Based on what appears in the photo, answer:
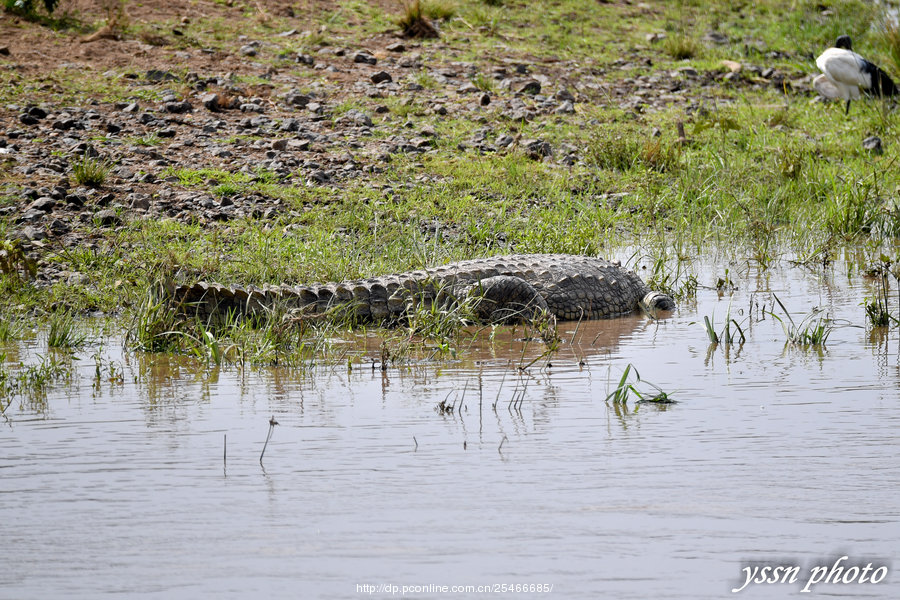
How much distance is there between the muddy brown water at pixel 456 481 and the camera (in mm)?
2969

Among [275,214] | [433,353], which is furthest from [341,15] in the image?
[433,353]

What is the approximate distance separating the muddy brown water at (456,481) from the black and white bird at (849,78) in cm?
801

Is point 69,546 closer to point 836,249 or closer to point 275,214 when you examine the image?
point 275,214

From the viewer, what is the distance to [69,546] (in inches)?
124

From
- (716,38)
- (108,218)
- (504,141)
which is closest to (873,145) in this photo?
(504,141)

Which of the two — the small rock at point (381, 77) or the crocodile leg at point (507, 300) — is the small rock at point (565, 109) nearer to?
the small rock at point (381, 77)

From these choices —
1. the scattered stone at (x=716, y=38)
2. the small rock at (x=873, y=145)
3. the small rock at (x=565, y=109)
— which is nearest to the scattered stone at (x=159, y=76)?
the small rock at (x=565, y=109)

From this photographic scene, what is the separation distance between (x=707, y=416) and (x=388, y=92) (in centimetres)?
782

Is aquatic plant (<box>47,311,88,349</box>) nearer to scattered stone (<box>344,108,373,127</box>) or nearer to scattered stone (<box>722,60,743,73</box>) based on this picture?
scattered stone (<box>344,108,373,127</box>)

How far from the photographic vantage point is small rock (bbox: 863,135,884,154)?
428 inches

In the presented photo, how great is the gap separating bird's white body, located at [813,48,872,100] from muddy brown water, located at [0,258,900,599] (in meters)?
8.01

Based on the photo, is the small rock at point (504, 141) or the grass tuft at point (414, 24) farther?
the grass tuft at point (414, 24)

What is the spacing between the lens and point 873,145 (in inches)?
428

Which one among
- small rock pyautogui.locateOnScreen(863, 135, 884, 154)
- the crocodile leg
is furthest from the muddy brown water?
small rock pyautogui.locateOnScreen(863, 135, 884, 154)
